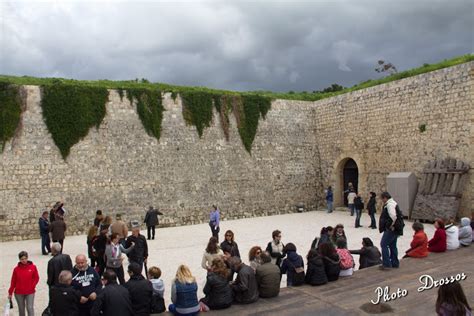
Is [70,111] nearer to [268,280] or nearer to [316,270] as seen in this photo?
[268,280]

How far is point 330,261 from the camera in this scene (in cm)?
731

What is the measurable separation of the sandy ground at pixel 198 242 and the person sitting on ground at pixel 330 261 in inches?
40.1

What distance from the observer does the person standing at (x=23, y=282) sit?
238 inches

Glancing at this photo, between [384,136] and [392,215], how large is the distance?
1132 centimetres

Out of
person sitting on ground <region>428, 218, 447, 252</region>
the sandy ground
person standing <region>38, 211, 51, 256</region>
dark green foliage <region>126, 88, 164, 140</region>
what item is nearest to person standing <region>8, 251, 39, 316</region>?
the sandy ground

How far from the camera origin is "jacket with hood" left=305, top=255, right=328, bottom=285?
23.5ft

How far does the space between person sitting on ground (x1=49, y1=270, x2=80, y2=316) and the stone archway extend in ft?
56.8

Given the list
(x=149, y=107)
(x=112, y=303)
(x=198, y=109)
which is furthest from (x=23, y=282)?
(x=198, y=109)

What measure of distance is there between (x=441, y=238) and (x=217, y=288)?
580cm

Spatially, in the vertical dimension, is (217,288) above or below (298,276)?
above

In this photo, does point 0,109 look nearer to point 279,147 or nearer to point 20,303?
point 20,303

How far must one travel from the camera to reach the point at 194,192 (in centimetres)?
1809

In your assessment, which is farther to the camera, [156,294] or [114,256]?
[114,256]

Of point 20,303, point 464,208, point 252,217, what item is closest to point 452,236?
point 464,208
